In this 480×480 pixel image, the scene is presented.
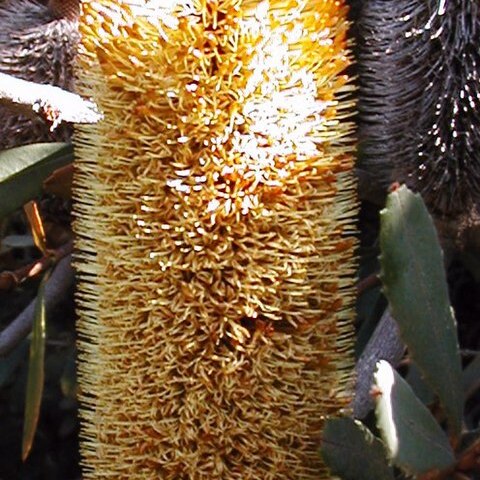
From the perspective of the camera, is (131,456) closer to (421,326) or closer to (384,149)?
(421,326)

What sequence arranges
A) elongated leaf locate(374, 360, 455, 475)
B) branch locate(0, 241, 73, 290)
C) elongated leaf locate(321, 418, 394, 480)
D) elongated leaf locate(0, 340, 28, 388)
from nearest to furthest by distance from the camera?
elongated leaf locate(374, 360, 455, 475), elongated leaf locate(321, 418, 394, 480), branch locate(0, 241, 73, 290), elongated leaf locate(0, 340, 28, 388)

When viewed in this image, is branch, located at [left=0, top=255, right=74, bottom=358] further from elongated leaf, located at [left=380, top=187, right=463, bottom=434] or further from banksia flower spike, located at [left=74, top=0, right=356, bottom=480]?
elongated leaf, located at [left=380, top=187, right=463, bottom=434]

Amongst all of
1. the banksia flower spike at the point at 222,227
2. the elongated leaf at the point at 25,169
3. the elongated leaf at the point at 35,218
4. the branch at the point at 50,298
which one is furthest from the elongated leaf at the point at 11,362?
the banksia flower spike at the point at 222,227

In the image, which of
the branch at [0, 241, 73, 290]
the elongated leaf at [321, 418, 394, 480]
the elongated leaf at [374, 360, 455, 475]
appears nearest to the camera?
the elongated leaf at [374, 360, 455, 475]

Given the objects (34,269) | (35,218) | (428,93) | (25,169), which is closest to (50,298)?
(34,269)

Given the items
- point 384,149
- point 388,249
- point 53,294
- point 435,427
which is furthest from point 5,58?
point 435,427

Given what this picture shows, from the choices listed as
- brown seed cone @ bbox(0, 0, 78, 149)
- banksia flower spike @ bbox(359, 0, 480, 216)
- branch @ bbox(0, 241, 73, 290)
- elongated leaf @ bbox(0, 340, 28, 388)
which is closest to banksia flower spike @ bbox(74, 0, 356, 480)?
banksia flower spike @ bbox(359, 0, 480, 216)

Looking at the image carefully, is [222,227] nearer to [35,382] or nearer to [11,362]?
[35,382]

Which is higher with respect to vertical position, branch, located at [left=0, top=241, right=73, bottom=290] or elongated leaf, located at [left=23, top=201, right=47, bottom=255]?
elongated leaf, located at [left=23, top=201, right=47, bottom=255]
